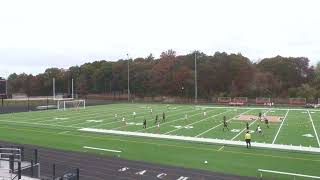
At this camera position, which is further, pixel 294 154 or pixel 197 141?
pixel 197 141

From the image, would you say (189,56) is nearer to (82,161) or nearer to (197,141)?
(197,141)

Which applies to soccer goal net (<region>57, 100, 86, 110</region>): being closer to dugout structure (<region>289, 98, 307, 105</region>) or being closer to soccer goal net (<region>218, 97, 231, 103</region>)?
soccer goal net (<region>218, 97, 231, 103</region>)

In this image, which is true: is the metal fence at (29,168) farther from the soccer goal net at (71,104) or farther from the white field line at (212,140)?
the soccer goal net at (71,104)

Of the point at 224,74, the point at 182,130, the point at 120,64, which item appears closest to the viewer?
the point at 182,130

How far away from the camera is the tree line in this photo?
9325 centimetres

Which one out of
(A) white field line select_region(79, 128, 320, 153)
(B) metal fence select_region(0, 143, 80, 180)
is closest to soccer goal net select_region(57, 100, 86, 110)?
(A) white field line select_region(79, 128, 320, 153)

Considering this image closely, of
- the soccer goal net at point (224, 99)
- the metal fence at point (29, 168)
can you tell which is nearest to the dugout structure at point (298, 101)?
the soccer goal net at point (224, 99)

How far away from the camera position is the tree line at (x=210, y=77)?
9325cm

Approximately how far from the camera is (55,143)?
102 feet

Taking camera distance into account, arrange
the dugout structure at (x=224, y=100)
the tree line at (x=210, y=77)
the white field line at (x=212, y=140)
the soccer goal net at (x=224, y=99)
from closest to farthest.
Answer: the white field line at (x=212, y=140) → the dugout structure at (x=224, y=100) → the soccer goal net at (x=224, y=99) → the tree line at (x=210, y=77)

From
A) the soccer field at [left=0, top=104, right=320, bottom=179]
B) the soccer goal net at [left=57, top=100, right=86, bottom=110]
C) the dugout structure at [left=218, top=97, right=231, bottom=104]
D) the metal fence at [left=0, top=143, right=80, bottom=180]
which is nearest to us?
the metal fence at [left=0, top=143, right=80, bottom=180]

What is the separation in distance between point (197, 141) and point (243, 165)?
835cm

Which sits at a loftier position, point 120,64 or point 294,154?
point 120,64

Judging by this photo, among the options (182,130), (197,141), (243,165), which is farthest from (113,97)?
(243,165)
